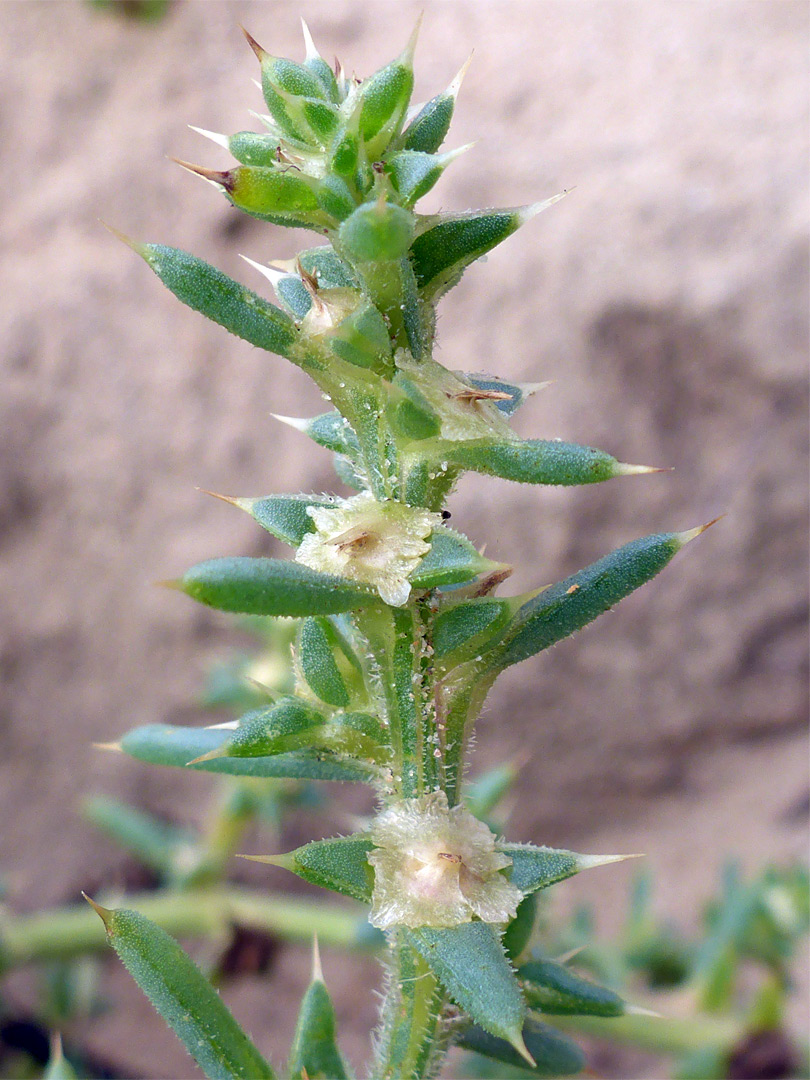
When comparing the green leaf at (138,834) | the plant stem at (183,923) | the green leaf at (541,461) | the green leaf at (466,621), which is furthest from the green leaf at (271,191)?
the green leaf at (138,834)

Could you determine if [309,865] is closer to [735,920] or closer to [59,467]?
[735,920]

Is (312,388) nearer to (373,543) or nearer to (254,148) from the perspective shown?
(254,148)

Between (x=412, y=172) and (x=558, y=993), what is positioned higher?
(x=412, y=172)

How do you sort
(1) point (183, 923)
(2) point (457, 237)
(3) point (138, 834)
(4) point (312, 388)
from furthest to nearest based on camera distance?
(4) point (312, 388) → (3) point (138, 834) → (1) point (183, 923) → (2) point (457, 237)

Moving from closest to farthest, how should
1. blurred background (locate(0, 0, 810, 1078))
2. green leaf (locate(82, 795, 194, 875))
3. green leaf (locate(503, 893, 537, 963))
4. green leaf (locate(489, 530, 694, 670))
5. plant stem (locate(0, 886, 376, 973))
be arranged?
green leaf (locate(489, 530, 694, 670)), green leaf (locate(503, 893, 537, 963)), plant stem (locate(0, 886, 376, 973)), green leaf (locate(82, 795, 194, 875)), blurred background (locate(0, 0, 810, 1078))

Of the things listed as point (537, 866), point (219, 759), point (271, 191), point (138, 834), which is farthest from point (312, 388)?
point (537, 866)

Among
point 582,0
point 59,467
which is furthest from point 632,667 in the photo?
point 582,0

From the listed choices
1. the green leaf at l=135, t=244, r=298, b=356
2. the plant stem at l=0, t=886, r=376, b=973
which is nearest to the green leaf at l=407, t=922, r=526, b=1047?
the green leaf at l=135, t=244, r=298, b=356

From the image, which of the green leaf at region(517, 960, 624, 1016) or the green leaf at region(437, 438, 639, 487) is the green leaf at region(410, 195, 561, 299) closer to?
the green leaf at region(437, 438, 639, 487)
